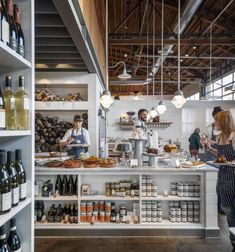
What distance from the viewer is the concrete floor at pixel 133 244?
12.3 feet

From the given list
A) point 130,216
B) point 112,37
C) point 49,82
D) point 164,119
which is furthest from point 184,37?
point 130,216

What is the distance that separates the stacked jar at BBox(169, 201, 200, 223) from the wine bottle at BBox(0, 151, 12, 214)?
322 centimetres

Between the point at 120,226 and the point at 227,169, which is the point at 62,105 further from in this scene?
the point at 227,169

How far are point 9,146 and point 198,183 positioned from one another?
3.27m

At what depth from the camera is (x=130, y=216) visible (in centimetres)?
437

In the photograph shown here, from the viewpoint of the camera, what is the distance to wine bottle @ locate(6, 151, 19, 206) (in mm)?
1514

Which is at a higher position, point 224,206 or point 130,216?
point 224,206

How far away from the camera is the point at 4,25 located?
1.39 metres

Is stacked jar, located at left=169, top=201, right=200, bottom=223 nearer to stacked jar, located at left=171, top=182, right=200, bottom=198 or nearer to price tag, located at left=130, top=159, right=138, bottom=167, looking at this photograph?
stacked jar, located at left=171, top=182, right=200, bottom=198

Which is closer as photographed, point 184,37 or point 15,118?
point 15,118

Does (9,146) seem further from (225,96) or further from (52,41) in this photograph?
(225,96)

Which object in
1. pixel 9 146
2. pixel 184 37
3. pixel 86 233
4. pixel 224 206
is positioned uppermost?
pixel 184 37

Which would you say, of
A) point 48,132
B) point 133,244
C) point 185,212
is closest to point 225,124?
point 185,212

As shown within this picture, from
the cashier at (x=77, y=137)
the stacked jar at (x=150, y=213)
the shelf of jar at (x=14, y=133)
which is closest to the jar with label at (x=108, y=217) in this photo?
the stacked jar at (x=150, y=213)
